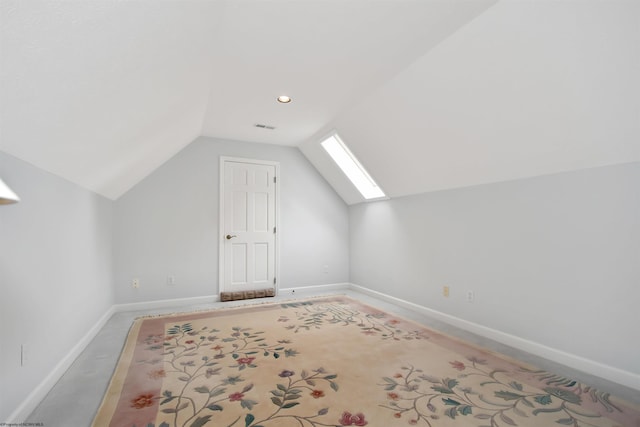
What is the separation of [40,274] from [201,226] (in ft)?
8.63

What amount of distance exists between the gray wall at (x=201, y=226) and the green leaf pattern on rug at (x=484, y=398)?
10.3ft

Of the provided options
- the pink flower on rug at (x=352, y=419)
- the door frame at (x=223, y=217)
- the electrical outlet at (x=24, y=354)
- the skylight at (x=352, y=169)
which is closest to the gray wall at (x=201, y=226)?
the door frame at (x=223, y=217)

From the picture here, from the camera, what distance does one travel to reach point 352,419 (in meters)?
1.75

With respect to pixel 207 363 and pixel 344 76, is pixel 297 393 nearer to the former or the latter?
pixel 207 363

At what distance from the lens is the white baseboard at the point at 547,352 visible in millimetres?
2145

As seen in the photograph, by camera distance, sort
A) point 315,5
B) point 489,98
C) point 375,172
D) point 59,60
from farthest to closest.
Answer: point 375,172 → point 489,98 → point 315,5 → point 59,60

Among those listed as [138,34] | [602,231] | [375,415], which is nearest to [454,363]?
[375,415]

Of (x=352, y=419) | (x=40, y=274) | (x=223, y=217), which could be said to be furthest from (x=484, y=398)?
(x=223, y=217)

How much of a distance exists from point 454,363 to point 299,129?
327cm

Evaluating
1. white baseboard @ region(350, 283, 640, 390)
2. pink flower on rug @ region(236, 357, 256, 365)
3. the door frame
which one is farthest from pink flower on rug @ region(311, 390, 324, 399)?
the door frame

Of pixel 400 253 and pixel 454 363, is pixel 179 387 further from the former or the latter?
pixel 400 253

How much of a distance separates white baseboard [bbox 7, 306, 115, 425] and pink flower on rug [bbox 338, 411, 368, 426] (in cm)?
168

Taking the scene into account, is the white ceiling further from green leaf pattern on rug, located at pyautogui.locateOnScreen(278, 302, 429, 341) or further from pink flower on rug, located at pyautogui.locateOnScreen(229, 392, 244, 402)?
pink flower on rug, located at pyautogui.locateOnScreen(229, 392, 244, 402)

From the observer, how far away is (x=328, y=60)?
2592 mm
